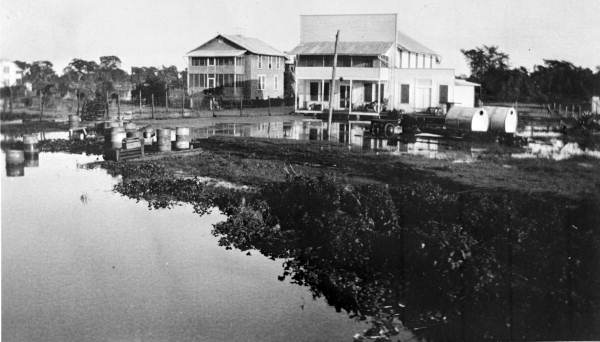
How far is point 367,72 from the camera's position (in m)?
34.2

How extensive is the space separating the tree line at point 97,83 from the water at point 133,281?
7.78m

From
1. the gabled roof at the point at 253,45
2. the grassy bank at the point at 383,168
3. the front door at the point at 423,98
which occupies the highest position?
the gabled roof at the point at 253,45

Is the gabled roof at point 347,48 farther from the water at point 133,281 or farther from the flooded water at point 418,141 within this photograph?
the water at point 133,281

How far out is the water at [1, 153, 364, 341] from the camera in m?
7.85

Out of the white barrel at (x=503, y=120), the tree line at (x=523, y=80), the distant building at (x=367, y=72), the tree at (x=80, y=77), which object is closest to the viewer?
the white barrel at (x=503, y=120)

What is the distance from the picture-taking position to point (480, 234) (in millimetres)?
9219

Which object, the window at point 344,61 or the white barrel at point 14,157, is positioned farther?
the window at point 344,61

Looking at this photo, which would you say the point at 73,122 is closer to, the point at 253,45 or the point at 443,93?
the point at 443,93

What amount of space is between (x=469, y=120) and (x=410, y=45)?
1774cm

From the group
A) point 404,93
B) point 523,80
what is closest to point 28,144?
point 404,93

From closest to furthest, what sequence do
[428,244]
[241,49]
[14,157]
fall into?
[428,244] < [14,157] < [241,49]

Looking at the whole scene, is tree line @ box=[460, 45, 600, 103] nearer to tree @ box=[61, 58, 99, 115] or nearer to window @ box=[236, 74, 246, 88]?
window @ box=[236, 74, 246, 88]

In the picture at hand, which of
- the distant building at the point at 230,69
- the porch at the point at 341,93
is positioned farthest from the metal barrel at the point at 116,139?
the distant building at the point at 230,69

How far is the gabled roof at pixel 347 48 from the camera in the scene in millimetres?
31766
